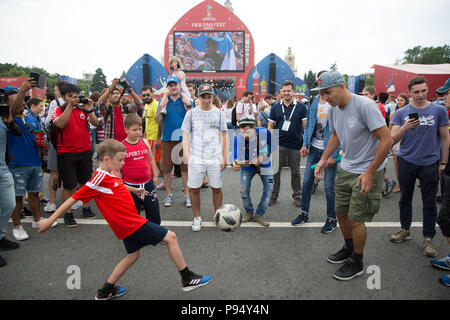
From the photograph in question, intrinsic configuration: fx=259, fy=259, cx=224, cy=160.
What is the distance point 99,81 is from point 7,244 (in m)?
68.5

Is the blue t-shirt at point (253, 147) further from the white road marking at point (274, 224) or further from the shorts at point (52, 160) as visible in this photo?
the shorts at point (52, 160)

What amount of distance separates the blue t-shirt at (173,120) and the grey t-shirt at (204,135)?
3.21ft

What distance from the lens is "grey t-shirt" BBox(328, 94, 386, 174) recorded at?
2604mm

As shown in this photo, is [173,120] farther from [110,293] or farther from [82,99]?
[110,293]

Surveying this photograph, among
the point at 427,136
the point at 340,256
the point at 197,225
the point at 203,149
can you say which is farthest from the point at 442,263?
the point at 203,149

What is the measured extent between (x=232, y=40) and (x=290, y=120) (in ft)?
74.4

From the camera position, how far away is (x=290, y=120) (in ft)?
16.5

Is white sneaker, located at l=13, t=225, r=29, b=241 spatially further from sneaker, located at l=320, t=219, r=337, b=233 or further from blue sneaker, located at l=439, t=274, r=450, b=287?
blue sneaker, located at l=439, t=274, r=450, b=287

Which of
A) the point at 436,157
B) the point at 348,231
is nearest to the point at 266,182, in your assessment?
the point at 348,231

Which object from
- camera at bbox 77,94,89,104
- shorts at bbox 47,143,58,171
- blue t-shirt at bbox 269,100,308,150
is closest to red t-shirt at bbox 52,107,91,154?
camera at bbox 77,94,89,104

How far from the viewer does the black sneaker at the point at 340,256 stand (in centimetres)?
316

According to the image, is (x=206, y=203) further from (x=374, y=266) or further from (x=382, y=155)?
(x=382, y=155)

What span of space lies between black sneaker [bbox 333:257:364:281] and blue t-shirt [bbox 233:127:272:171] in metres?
1.79

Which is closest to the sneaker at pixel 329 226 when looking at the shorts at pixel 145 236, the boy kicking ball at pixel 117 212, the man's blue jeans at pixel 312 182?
the man's blue jeans at pixel 312 182
